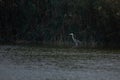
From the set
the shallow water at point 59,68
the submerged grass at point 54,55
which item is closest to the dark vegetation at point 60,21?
the submerged grass at point 54,55

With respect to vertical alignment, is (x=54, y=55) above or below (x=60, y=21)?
below

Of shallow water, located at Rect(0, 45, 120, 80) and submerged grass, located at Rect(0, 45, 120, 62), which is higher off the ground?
submerged grass, located at Rect(0, 45, 120, 62)

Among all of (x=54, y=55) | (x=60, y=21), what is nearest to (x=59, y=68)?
(x=54, y=55)

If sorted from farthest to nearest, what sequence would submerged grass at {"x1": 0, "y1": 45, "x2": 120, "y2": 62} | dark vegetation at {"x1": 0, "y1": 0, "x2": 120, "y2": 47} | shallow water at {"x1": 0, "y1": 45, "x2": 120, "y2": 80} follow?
dark vegetation at {"x1": 0, "y1": 0, "x2": 120, "y2": 47} < submerged grass at {"x1": 0, "y1": 45, "x2": 120, "y2": 62} < shallow water at {"x1": 0, "y1": 45, "x2": 120, "y2": 80}

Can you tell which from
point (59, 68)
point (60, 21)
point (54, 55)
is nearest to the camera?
point (59, 68)

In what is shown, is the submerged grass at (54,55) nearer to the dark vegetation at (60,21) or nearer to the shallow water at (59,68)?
the shallow water at (59,68)

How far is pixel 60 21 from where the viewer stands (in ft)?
149

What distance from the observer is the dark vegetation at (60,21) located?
37.9 metres

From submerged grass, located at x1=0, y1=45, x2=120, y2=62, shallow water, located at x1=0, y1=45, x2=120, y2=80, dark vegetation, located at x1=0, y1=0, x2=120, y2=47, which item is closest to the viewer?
shallow water, located at x1=0, y1=45, x2=120, y2=80

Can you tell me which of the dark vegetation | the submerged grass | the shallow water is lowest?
the shallow water

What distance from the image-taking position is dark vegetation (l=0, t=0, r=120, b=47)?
37.9m

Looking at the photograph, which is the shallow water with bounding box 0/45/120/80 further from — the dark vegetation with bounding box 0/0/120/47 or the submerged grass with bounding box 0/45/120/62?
the dark vegetation with bounding box 0/0/120/47

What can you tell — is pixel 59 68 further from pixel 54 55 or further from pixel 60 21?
pixel 60 21

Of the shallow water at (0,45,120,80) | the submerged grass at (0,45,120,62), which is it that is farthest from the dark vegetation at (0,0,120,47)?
the shallow water at (0,45,120,80)
